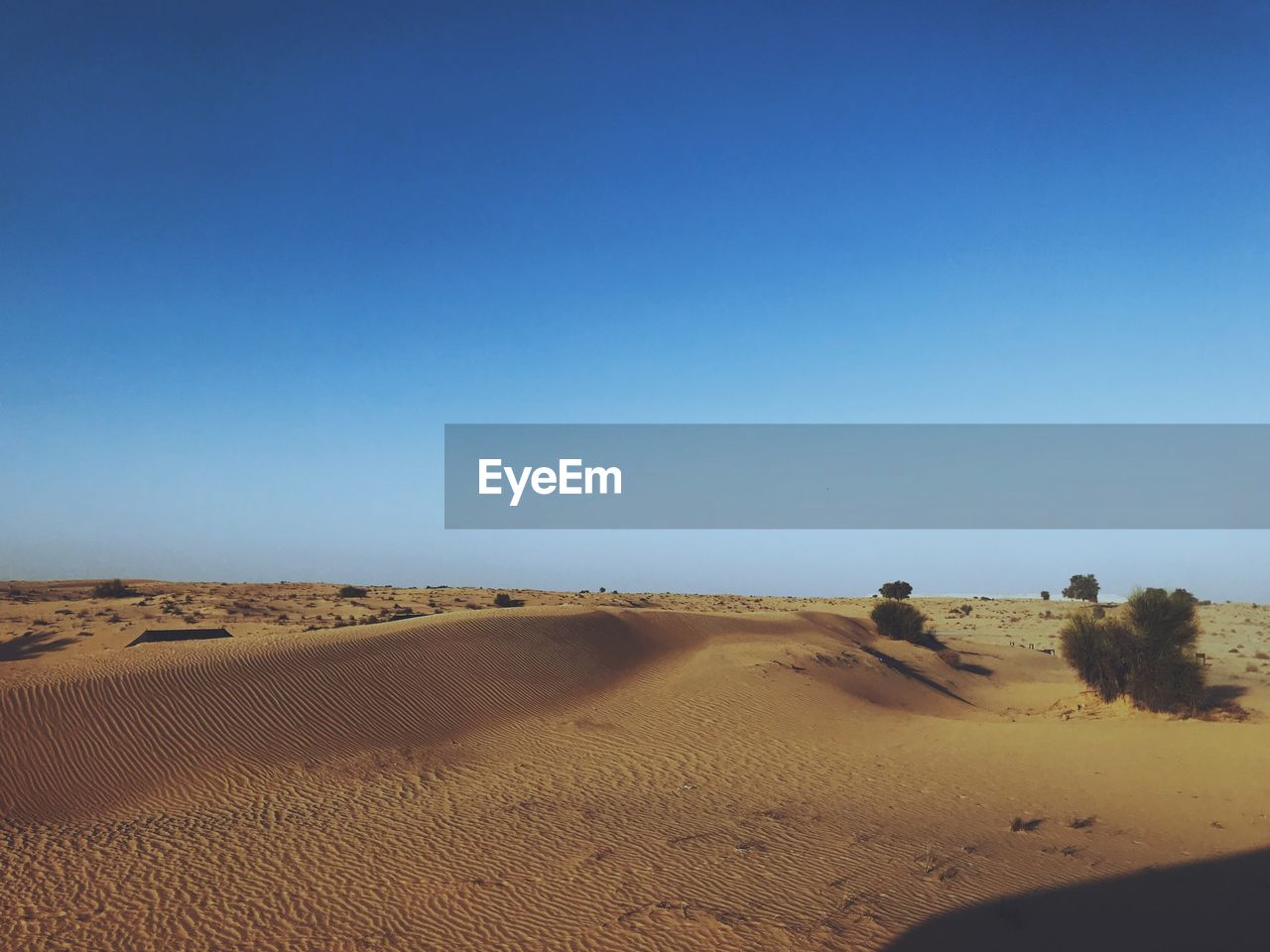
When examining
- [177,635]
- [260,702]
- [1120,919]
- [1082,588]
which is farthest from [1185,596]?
[1082,588]

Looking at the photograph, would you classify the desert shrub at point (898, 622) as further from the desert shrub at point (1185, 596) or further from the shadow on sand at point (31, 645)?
the shadow on sand at point (31, 645)

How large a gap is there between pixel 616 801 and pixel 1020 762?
9.23 meters

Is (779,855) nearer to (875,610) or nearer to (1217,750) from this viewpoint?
(1217,750)

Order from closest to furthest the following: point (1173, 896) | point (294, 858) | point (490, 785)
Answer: point (1173, 896)
point (294, 858)
point (490, 785)

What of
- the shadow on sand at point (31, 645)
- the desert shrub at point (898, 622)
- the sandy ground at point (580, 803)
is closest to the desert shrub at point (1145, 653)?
the sandy ground at point (580, 803)

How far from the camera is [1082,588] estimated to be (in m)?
81.8

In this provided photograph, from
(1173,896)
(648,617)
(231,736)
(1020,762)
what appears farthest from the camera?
(648,617)

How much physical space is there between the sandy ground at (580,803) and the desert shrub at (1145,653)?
811 mm

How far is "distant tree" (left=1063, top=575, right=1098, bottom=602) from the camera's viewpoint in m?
81.2

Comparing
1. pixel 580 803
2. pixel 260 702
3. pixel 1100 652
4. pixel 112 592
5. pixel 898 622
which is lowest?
pixel 580 803

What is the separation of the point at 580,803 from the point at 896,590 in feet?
197

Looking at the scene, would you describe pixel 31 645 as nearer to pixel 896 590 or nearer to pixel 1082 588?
pixel 896 590

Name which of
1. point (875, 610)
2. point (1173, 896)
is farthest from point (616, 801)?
point (875, 610)

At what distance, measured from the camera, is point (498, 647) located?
24.0 meters
